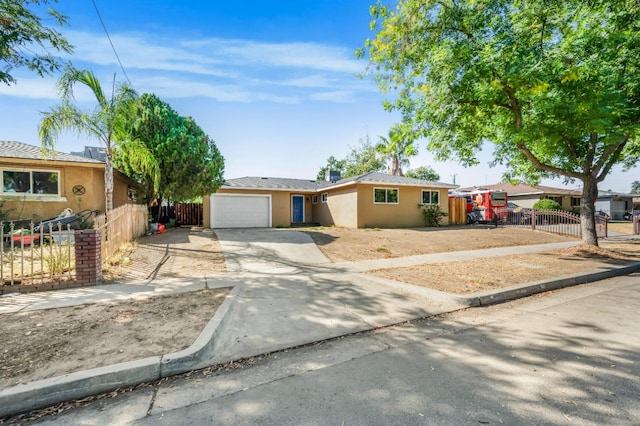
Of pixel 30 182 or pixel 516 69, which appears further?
pixel 30 182

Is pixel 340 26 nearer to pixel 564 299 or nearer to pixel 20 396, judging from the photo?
pixel 564 299

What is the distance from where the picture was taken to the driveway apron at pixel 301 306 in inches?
146

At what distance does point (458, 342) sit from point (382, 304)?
157cm

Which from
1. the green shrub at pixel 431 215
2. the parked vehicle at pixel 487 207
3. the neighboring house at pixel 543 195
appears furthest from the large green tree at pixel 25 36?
the neighboring house at pixel 543 195

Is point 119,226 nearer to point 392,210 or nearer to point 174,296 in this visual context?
point 174,296

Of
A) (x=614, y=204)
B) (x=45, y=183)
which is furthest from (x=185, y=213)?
(x=614, y=204)

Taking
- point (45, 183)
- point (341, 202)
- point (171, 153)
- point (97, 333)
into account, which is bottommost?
point (97, 333)

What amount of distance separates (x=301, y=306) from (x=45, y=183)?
13235mm

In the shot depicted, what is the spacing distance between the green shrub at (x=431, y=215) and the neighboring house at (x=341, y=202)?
0.32 meters

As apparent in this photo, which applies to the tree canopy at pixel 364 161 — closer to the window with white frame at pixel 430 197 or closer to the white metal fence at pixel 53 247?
the window with white frame at pixel 430 197

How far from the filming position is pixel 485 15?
8.34 metres

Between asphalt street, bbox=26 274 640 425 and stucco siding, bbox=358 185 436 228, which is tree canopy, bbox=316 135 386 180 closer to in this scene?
stucco siding, bbox=358 185 436 228

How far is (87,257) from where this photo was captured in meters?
5.62

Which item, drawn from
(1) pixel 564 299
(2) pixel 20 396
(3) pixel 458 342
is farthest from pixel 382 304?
(2) pixel 20 396
